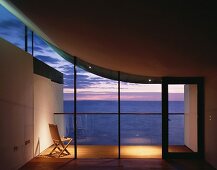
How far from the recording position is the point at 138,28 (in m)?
3.61

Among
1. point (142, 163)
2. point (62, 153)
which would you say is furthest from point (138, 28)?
point (62, 153)

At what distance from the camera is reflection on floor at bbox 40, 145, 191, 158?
7.39m

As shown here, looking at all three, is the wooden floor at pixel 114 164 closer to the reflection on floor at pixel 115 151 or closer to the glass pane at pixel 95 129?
the reflection on floor at pixel 115 151

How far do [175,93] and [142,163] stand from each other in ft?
7.35

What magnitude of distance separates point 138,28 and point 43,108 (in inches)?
205

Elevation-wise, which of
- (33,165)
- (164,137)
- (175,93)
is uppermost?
(175,93)

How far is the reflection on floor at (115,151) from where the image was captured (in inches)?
291

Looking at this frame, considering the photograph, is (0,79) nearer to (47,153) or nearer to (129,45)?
(129,45)

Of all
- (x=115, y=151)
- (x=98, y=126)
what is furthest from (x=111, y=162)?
(x=98, y=126)

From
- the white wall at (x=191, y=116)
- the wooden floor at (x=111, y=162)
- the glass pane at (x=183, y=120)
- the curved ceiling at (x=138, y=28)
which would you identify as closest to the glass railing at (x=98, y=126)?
the glass pane at (x=183, y=120)

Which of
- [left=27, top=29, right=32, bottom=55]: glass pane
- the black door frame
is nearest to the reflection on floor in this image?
the black door frame

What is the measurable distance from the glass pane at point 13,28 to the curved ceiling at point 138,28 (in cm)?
167

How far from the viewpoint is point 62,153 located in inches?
290

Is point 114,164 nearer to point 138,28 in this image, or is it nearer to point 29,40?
point 29,40
